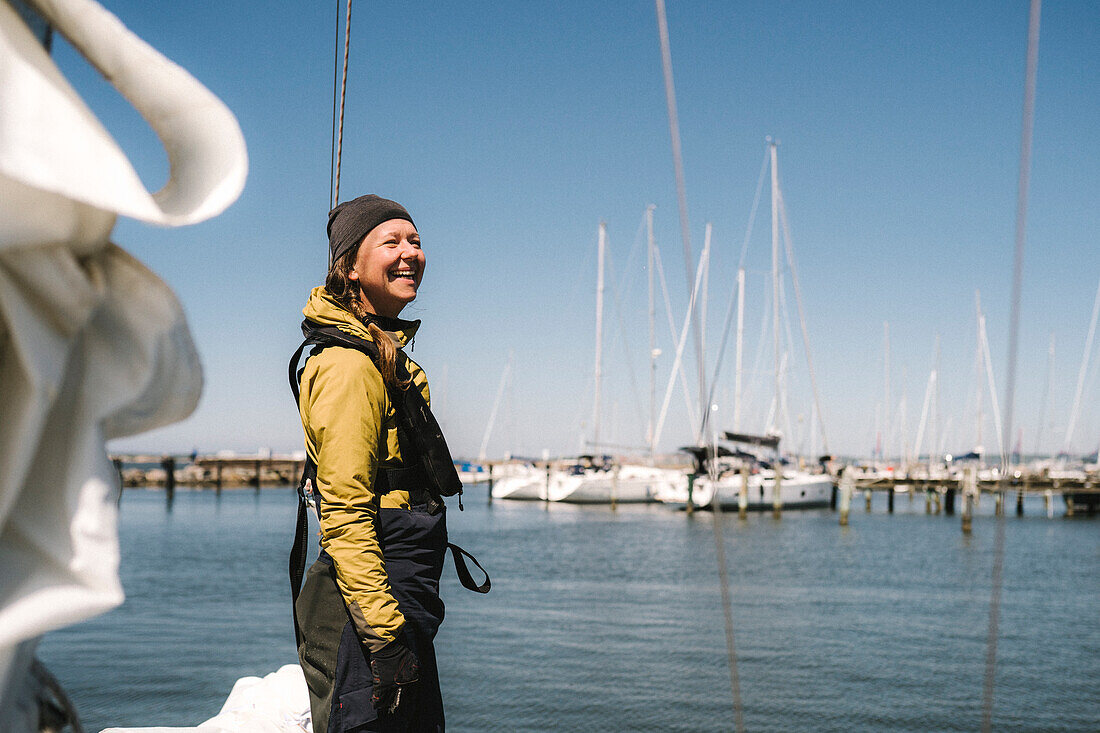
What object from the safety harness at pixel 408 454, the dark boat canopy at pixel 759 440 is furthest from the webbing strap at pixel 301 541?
the dark boat canopy at pixel 759 440

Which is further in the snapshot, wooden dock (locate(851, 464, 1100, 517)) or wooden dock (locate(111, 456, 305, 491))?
wooden dock (locate(111, 456, 305, 491))

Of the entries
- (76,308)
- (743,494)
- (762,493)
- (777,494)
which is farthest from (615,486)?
(76,308)

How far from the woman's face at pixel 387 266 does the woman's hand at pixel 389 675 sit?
93 centimetres

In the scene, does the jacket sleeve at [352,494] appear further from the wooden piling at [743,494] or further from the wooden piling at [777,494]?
the wooden piling at [777,494]

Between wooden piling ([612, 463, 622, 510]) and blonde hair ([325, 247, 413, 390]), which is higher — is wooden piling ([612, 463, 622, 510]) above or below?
below

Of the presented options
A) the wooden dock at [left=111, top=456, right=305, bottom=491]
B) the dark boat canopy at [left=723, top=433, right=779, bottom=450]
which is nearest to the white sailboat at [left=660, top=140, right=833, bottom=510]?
the dark boat canopy at [left=723, top=433, right=779, bottom=450]

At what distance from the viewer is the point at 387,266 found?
2482 millimetres

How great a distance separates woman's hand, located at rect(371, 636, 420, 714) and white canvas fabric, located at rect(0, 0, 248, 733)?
1.13 meters

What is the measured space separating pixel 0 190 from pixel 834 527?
1506 inches

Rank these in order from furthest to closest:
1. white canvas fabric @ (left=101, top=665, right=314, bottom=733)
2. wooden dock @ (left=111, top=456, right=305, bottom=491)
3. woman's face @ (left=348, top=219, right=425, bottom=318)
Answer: wooden dock @ (left=111, top=456, right=305, bottom=491) < white canvas fabric @ (left=101, top=665, right=314, bottom=733) < woman's face @ (left=348, top=219, right=425, bottom=318)

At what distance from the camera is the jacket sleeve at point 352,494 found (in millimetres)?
2188

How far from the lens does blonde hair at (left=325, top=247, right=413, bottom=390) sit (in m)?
2.33

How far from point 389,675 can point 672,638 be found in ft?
43.1

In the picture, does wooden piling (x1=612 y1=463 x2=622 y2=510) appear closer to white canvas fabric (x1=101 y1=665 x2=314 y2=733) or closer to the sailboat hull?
the sailboat hull
